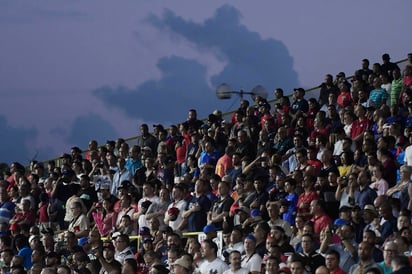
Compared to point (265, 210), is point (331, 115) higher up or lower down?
higher up

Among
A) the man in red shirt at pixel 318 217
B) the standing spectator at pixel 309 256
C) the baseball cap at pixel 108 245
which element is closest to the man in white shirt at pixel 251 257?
the standing spectator at pixel 309 256

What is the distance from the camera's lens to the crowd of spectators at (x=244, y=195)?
55.2ft

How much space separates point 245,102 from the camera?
2742 cm

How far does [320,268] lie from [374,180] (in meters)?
4.57

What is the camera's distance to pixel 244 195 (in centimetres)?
2042

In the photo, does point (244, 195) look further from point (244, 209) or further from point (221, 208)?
point (244, 209)

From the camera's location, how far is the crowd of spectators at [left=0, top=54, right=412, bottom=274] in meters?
16.8

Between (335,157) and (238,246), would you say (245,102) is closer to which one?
(335,157)

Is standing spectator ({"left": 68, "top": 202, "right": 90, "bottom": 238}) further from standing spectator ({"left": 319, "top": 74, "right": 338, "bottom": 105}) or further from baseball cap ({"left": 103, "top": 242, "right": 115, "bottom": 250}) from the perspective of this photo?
standing spectator ({"left": 319, "top": 74, "right": 338, "bottom": 105})

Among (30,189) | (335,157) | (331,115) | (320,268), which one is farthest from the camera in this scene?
(30,189)

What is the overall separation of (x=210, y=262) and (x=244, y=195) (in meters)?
3.07

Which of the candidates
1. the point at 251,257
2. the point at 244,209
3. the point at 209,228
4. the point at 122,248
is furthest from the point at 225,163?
the point at 251,257

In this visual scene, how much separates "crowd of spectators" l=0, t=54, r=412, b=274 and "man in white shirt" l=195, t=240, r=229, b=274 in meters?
0.02

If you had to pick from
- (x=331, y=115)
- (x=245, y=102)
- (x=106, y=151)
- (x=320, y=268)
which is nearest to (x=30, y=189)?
(x=106, y=151)
